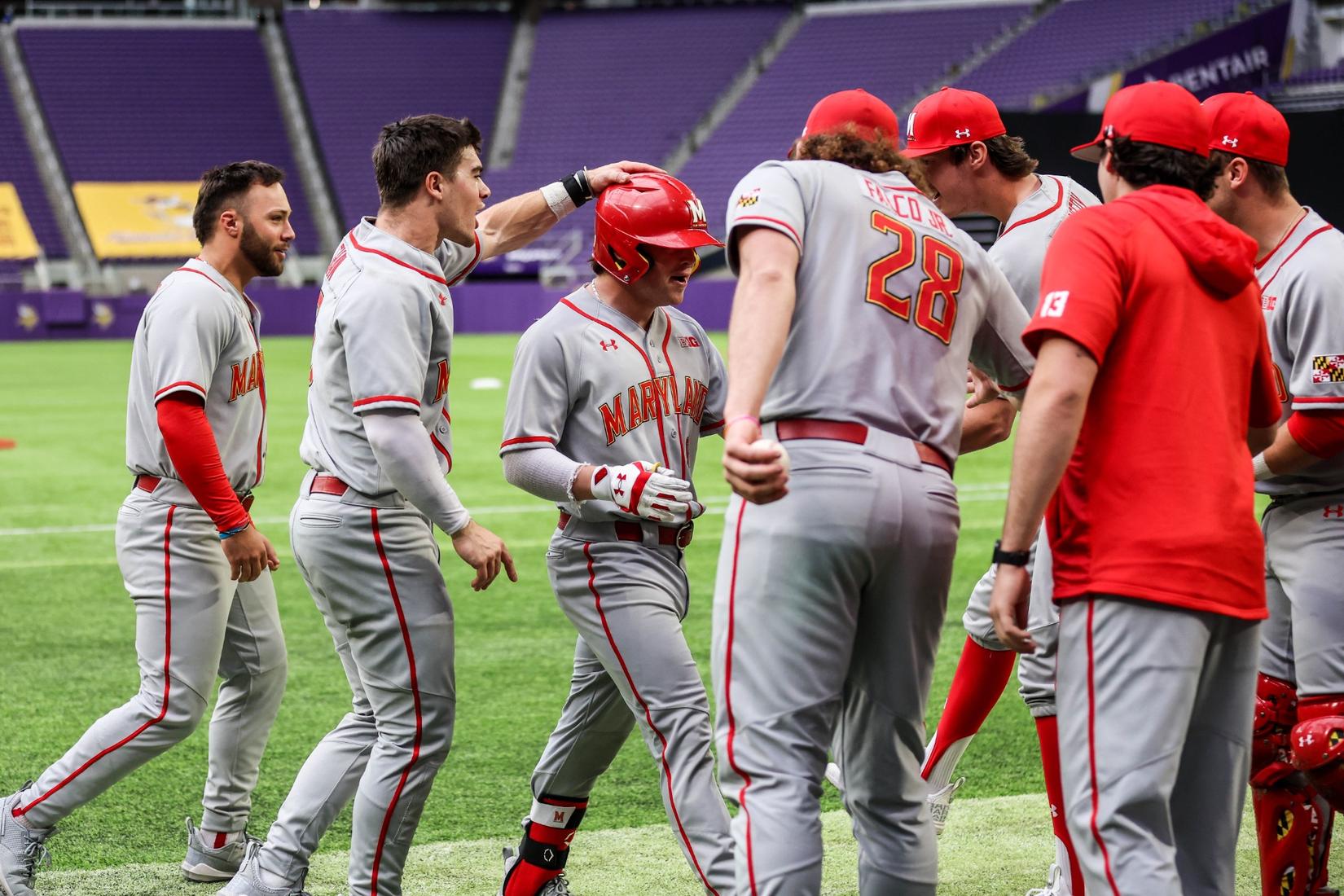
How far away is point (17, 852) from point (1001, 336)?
10.2ft

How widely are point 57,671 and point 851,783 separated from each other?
4.97 meters

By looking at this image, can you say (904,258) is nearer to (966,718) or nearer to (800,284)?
(800,284)

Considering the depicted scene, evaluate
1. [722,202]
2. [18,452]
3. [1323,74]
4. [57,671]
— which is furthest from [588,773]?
[722,202]

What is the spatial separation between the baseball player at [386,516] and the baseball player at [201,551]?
0.39 m

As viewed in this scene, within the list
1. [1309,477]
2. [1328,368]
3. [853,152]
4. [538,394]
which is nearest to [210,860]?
[538,394]

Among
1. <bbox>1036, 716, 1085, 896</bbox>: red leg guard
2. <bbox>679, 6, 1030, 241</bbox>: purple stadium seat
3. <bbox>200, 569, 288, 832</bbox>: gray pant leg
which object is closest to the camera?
<bbox>1036, 716, 1085, 896</bbox>: red leg guard

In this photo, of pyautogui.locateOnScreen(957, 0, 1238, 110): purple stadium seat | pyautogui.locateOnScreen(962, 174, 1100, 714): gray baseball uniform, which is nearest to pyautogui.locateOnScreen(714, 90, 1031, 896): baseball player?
pyautogui.locateOnScreen(962, 174, 1100, 714): gray baseball uniform

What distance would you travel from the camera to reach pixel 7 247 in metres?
36.3

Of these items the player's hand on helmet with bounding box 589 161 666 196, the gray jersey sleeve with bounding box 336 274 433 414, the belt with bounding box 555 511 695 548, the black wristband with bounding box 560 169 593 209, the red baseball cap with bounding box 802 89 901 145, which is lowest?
the belt with bounding box 555 511 695 548

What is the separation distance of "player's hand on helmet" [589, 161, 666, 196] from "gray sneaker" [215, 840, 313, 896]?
7.05 feet

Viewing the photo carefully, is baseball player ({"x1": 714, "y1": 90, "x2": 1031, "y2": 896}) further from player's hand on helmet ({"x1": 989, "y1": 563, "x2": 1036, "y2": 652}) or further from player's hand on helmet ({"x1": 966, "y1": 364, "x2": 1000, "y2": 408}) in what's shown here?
player's hand on helmet ({"x1": 966, "y1": 364, "x2": 1000, "y2": 408})

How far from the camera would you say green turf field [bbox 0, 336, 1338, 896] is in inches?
177

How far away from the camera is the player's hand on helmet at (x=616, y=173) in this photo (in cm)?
414

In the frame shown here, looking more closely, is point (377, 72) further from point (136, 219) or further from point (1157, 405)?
point (1157, 405)
